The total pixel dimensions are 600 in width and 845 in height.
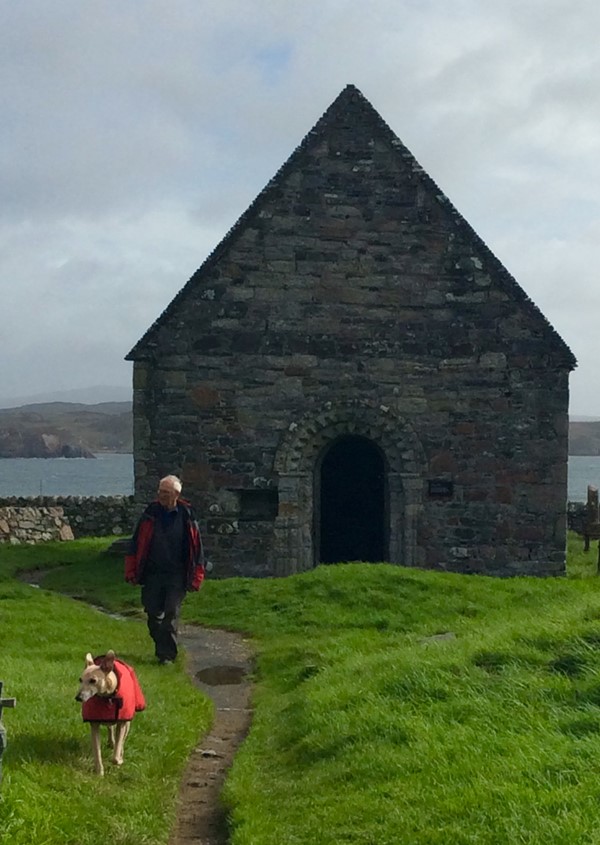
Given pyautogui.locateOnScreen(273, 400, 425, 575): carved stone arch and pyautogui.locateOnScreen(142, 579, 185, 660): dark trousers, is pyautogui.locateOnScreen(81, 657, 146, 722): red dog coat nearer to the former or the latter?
pyautogui.locateOnScreen(142, 579, 185, 660): dark trousers

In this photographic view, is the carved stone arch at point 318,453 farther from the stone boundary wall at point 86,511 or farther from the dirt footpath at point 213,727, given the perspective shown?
the stone boundary wall at point 86,511

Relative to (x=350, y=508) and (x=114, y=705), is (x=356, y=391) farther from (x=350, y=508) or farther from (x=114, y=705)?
(x=114, y=705)

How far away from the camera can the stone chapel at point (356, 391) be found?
19.1 metres

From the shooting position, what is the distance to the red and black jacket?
11.1m

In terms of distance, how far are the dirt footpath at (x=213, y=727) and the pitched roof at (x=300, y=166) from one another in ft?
23.8

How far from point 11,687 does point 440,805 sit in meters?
4.57

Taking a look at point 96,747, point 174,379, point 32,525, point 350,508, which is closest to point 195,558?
point 96,747

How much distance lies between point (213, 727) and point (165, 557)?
2417 mm

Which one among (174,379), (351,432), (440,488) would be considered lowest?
(440,488)

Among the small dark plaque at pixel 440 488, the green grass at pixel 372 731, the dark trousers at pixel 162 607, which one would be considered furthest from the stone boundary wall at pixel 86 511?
the dark trousers at pixel 162 607

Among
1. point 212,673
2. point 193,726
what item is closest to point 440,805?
point 193,726

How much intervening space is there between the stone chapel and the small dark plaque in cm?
2

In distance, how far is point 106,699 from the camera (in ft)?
23.9

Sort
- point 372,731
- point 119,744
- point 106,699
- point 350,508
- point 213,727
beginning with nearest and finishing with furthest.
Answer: point 106,699 → point 119,744 → point 372,731 → point 213,727 → point 350,508
